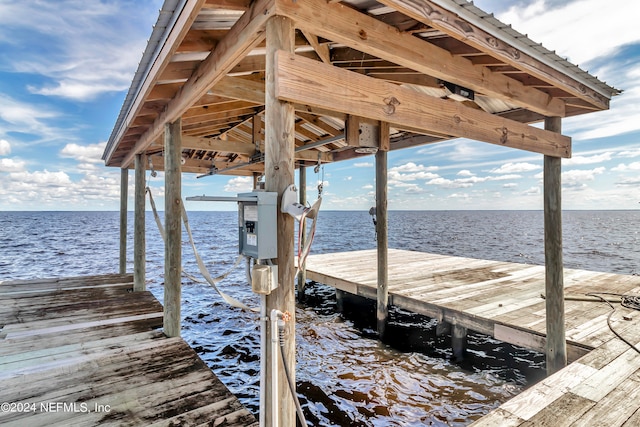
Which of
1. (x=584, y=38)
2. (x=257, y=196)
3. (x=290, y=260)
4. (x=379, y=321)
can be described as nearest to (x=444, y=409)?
(x=379, y=321)

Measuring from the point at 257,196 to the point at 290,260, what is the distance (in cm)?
37

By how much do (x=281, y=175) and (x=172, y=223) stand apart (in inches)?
101

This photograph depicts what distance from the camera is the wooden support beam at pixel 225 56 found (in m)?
1.65

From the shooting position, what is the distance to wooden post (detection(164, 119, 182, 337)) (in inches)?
137

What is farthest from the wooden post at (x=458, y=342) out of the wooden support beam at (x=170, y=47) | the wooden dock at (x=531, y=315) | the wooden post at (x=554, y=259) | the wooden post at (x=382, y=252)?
the wooden support beam at (x=170, y=47)

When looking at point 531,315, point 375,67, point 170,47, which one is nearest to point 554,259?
point 531,315

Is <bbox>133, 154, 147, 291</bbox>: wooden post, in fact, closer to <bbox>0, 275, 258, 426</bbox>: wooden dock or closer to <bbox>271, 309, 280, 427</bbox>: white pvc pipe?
<bbox>0, 275, 258, 426</bbox>: wooden dock

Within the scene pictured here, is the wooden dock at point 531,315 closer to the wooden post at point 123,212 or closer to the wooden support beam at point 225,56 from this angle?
the wooden support beam at point 225,56

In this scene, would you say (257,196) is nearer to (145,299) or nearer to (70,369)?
(70,369)

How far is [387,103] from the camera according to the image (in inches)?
71.6

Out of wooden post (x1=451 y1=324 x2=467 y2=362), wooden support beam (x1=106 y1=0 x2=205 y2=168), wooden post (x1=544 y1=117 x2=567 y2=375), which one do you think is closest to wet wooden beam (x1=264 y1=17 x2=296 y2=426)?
wooden support beam (x1=106 y1=0 x2=205 y2=168)

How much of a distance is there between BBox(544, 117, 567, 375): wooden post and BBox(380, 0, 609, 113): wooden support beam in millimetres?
607

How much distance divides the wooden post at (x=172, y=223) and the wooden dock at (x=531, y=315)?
127 inches

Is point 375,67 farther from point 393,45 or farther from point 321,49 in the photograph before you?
point 393,45
